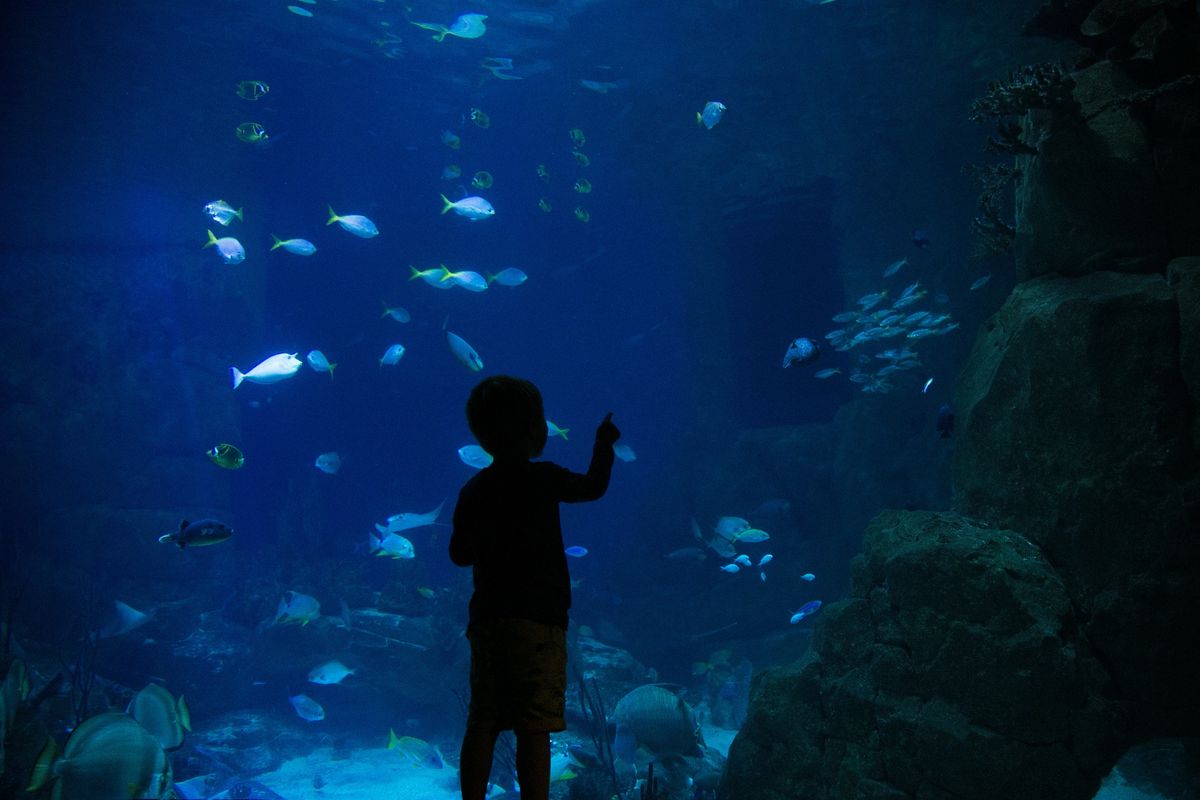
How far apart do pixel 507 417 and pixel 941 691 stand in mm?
4628

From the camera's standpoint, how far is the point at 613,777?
7164 millimetres

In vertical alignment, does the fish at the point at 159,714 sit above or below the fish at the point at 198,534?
below

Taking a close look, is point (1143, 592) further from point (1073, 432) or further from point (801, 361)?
point (801, 361)

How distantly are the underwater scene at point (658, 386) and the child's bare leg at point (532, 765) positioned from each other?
413mm

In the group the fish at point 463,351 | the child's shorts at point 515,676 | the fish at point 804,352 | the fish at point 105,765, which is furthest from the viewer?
the fish at point 463,351

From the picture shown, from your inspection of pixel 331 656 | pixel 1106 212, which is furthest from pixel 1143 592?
pixel 331 656

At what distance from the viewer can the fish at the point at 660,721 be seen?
280 inches

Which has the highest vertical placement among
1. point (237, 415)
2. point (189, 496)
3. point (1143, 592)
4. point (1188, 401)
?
point (237, 415)

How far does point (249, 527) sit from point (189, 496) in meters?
4.82

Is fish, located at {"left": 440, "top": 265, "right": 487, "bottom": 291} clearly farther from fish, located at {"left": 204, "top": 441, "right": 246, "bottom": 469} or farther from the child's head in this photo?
the child's head

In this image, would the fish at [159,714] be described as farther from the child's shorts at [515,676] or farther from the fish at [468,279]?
the fish at [468,279]

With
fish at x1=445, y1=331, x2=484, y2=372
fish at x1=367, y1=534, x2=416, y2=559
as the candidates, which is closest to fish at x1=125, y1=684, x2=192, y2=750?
fish at x1=445, y1=331, x2=484, y2=372

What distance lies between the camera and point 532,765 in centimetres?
238

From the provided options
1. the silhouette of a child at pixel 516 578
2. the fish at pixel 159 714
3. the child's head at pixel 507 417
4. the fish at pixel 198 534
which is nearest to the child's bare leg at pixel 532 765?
the silhouette of a child at pixel 516 578
